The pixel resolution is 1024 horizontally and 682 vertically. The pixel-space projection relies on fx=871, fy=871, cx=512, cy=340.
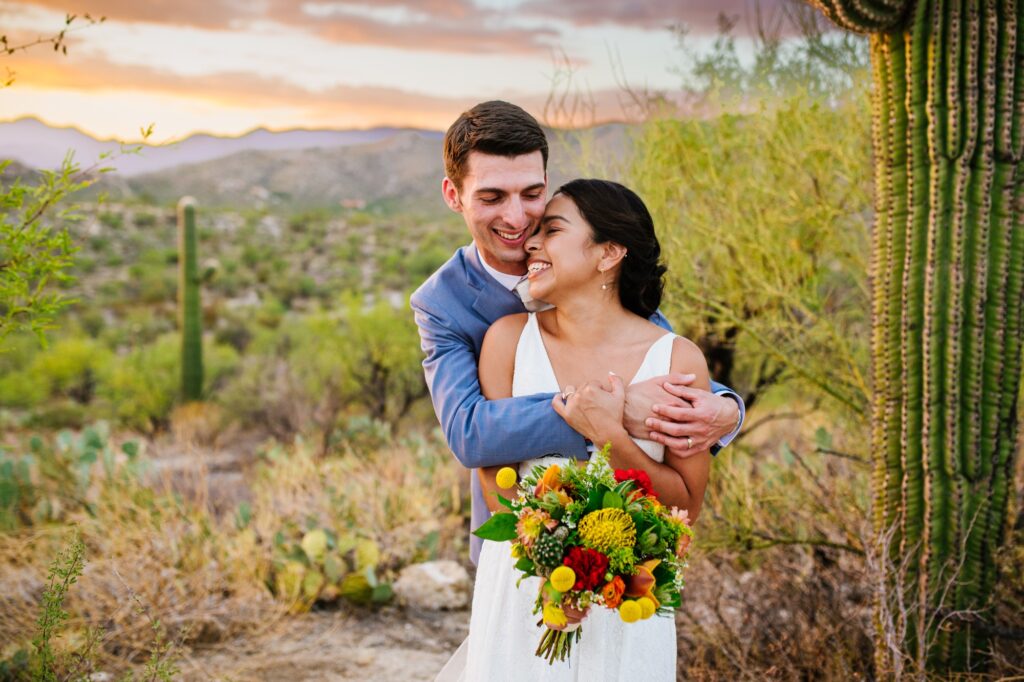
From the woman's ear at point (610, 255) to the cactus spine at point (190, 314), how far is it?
11.7m

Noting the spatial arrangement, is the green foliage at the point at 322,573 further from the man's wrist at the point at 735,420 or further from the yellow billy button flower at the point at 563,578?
the yellow billy button flower at the point at 563,578

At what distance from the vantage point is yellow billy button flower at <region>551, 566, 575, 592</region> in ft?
6.14

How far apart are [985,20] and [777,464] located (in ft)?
11.1

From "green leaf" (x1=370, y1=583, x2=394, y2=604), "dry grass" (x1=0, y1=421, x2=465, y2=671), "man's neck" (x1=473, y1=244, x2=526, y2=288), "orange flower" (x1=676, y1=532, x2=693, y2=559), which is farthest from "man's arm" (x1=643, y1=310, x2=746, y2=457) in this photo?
"green leaf" (x1=370, y1=583, x2=394, y2=604)

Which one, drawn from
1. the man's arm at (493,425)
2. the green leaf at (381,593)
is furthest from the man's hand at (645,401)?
the green leaf at (381,593)

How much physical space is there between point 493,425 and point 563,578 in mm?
576

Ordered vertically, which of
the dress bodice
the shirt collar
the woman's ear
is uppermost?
the woman's ear

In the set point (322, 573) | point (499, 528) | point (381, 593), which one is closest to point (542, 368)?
point (499, 528)

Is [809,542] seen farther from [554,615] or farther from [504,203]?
[554,615]

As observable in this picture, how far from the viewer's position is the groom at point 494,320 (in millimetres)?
2322

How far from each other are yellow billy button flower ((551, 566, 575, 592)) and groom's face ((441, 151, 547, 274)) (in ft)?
3.65

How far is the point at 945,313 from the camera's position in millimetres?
3393

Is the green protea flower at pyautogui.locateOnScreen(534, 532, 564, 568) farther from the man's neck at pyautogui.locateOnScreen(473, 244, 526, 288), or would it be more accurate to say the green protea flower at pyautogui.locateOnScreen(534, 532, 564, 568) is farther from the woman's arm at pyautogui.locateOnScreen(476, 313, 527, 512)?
the man's neck at pyautogui.locateOnScreen(473, 244, 526, 288)

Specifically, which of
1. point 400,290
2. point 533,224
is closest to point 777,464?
point 533,224
